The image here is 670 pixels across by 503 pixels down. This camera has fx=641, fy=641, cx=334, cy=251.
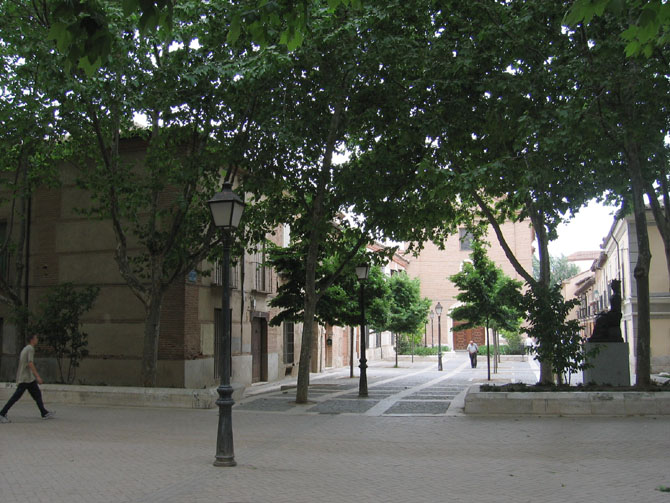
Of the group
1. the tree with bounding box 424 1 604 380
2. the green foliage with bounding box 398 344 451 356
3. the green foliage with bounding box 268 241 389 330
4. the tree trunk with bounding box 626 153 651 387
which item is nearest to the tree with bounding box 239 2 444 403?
the tree with bounding box 424 1 604 380

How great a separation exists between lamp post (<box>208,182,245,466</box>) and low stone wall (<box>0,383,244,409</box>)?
5.76 metres

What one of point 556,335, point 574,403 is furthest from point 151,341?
A: point 574,403

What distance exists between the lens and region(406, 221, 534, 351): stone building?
185 feet

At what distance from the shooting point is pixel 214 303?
20.3 m

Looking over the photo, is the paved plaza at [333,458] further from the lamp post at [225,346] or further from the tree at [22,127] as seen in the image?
the tree at [22,127]

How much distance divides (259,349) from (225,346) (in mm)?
15706

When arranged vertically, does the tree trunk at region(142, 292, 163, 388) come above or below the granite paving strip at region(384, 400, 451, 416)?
above

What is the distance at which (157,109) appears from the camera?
14.5 metres

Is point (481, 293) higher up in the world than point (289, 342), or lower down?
higher up

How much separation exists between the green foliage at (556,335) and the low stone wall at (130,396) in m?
7.04

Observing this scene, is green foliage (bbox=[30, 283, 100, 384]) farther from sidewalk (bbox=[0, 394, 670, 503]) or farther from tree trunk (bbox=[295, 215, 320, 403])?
Answer: tree trunk (bbox=[295, 215, 320, 403])

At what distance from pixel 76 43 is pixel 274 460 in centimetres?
589

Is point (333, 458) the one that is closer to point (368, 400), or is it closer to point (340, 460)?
point (340, 460)

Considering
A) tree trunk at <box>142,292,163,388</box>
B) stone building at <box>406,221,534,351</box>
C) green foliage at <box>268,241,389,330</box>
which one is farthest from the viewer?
stone building at <box>406,221,534,351</box>
